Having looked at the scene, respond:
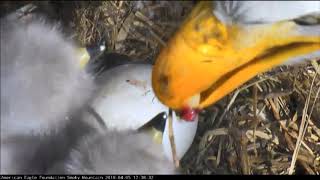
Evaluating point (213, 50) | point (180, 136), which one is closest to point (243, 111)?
point (180, 136)

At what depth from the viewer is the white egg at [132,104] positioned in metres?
1.24

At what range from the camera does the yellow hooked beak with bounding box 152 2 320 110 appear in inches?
40.5

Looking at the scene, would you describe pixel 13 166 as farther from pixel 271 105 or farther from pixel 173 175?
pixel 271 105

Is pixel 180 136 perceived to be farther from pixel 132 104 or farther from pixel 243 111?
pixel 243 111

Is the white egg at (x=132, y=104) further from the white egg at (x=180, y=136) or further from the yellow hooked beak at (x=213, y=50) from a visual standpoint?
the yellow hooked beak at (x=213, y=50)

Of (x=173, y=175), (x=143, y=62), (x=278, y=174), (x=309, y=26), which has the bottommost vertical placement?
(x=278, y=174)

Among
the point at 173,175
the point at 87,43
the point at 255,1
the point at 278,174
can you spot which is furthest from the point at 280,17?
the point at 278,174

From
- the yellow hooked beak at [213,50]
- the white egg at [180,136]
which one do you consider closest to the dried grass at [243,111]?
the white egg at [180,136]

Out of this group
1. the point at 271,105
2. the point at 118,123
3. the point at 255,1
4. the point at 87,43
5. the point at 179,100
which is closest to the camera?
the point at 255,1

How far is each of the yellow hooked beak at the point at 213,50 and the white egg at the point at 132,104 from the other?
136 millimetres

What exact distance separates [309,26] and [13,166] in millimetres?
565

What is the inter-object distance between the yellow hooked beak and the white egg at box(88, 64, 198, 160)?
136mm

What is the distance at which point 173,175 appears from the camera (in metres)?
1.18

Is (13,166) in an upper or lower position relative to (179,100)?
lower
